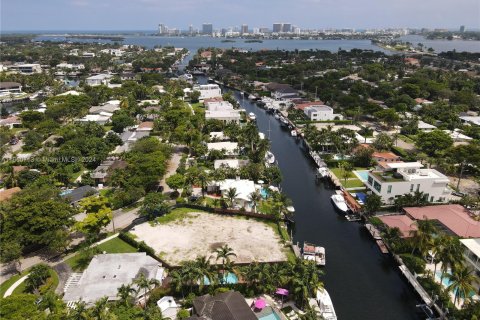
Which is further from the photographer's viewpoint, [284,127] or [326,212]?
[284,127]

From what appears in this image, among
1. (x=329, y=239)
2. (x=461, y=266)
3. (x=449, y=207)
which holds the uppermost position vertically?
(x=461, y=266)

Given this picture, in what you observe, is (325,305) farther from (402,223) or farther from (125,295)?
(125,295)

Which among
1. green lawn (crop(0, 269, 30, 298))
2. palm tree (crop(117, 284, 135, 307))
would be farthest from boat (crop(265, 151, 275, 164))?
green lawn (crop(0, 269, 30, 298))

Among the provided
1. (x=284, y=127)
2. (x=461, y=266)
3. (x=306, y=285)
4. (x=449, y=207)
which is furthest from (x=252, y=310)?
(x=284, y=127)

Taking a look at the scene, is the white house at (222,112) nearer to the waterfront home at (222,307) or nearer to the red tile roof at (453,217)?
the red tile roof at (453,217)

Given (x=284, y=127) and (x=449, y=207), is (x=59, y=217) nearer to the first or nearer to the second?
(x=449, y=207)

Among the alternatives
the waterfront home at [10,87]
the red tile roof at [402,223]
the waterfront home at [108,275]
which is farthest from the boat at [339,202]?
the waterfront home at [10,87]

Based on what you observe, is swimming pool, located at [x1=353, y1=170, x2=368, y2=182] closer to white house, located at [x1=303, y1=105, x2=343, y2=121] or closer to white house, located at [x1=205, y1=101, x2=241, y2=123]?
white house, located at [x1=303, y1=105, x2=343, y2=121]
